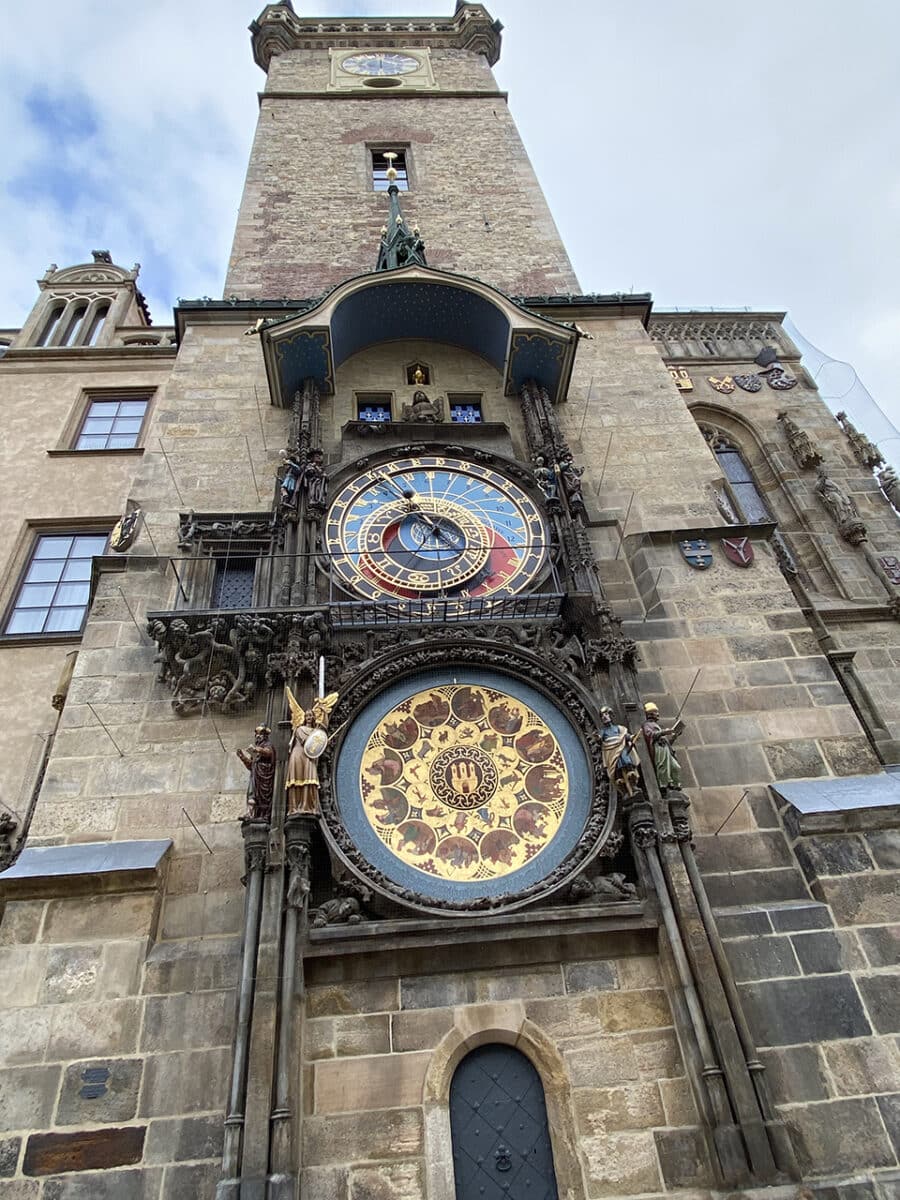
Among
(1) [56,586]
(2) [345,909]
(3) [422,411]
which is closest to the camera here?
(2) [345,909]

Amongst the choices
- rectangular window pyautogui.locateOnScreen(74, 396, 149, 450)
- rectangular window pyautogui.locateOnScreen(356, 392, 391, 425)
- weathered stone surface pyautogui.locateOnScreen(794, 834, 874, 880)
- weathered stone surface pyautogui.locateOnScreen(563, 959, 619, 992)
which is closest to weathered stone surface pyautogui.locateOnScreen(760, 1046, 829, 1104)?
weathered stone surface pyautogui.locateOnScreen(563, 959, 619, 992)

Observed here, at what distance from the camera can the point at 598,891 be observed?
5844mm

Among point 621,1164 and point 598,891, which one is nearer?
point 621,1164

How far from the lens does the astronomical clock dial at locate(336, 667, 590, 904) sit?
5957 mm

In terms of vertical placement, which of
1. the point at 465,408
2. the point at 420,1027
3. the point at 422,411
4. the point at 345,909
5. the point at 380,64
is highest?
the point at 380,64

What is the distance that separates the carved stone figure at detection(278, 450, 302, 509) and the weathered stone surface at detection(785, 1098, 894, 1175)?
6489mm

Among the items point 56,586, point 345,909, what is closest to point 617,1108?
point 345,909

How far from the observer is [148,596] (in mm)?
→ 7973

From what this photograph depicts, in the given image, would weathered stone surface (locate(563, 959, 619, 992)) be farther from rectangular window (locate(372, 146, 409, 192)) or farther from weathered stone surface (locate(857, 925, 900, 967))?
rectangular window (locate(372, 146, 409, 192))

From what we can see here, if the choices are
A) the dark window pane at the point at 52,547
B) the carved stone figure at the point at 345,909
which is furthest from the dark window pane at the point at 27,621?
the carved stone figure at the point at 345,909

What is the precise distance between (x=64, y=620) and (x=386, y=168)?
1190 centimetres

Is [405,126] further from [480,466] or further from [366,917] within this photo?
[366,917]

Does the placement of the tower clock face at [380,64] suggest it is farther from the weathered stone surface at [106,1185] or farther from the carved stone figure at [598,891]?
the weathered stone surface at [106,1185]

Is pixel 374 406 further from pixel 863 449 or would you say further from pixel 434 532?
pixel 863 449
